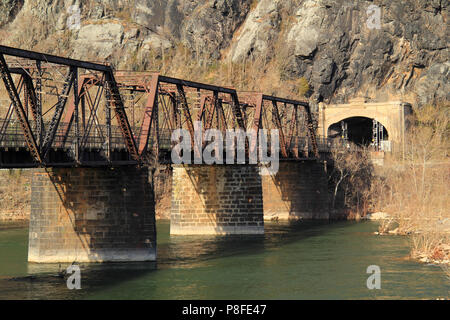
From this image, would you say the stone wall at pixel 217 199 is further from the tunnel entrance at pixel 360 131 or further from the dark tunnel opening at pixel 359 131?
the dark tunnel opening at pixel 359 131

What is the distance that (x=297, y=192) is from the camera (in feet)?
249

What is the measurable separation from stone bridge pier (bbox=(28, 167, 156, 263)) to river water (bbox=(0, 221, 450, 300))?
3.34 feet

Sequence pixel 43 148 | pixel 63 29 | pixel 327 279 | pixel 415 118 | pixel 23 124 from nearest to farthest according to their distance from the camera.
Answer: pixel 23 124
pixel 43 148
pixel 327 279
pixel 415 118
pixel 63 29

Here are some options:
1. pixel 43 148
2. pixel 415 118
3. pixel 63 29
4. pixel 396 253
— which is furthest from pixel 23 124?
pixel 63 29

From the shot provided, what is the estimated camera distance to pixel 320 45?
10856 cm

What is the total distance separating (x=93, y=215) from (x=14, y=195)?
49201 mm

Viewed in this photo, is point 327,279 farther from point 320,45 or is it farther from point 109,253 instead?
point 320,45

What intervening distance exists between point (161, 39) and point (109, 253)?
82.7m

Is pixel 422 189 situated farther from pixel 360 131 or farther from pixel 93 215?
pixel 360 131

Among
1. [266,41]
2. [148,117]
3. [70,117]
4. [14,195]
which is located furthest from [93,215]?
[266,41]

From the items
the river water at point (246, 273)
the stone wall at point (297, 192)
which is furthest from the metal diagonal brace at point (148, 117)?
the stone wall at point (297, 192)

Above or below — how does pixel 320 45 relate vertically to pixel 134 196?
above

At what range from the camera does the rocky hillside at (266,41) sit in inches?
4136
